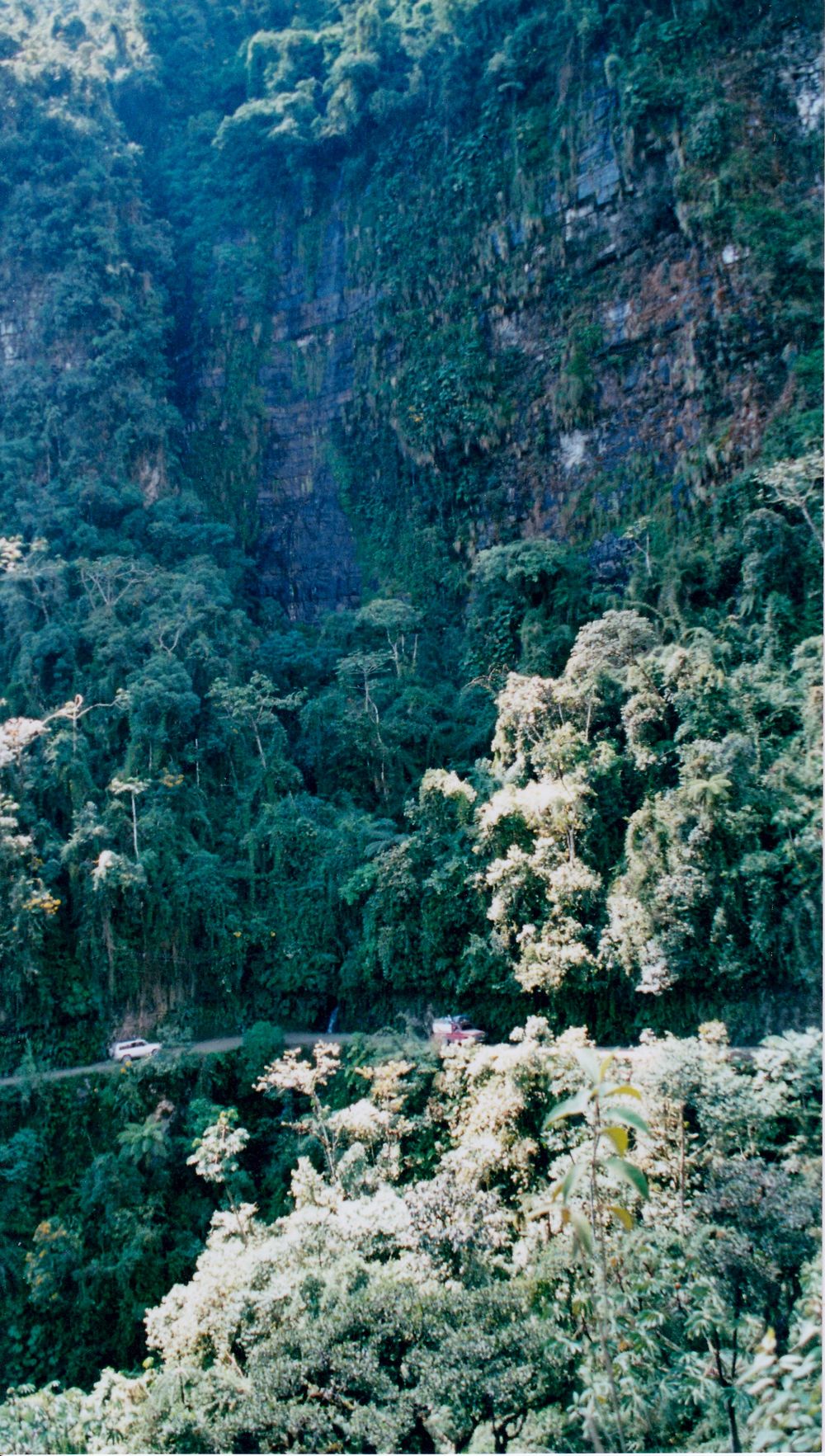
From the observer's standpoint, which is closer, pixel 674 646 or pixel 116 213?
pixel 674 646

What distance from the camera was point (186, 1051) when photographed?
16.5 metres

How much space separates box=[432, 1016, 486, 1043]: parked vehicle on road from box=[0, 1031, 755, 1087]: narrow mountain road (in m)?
1.26

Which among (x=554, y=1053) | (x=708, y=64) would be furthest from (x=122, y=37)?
(x=554, y=1053)

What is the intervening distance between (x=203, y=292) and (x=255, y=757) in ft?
50.7

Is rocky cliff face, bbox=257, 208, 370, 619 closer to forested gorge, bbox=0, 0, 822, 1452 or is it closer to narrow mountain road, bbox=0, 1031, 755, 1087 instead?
forested gorge, bbox=0, 0, 822, 1452

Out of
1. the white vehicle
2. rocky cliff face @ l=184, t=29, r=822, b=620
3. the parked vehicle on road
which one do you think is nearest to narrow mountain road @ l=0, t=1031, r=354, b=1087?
the white vehicle

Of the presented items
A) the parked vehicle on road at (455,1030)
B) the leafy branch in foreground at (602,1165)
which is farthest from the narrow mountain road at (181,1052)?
the leafy branch in foreground at (602,1165)

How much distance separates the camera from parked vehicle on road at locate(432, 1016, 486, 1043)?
50.5 feet

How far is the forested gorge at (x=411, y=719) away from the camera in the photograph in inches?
383

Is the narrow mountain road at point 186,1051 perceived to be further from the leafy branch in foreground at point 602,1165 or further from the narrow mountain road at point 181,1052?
the leafy branch in foreground at point 602,1165

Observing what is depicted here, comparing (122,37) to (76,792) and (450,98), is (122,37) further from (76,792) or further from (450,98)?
(76,792)

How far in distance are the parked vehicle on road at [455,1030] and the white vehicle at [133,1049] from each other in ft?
14.6

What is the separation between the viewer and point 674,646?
16109mm

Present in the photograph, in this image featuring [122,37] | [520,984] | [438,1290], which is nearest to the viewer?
[438,1290]
